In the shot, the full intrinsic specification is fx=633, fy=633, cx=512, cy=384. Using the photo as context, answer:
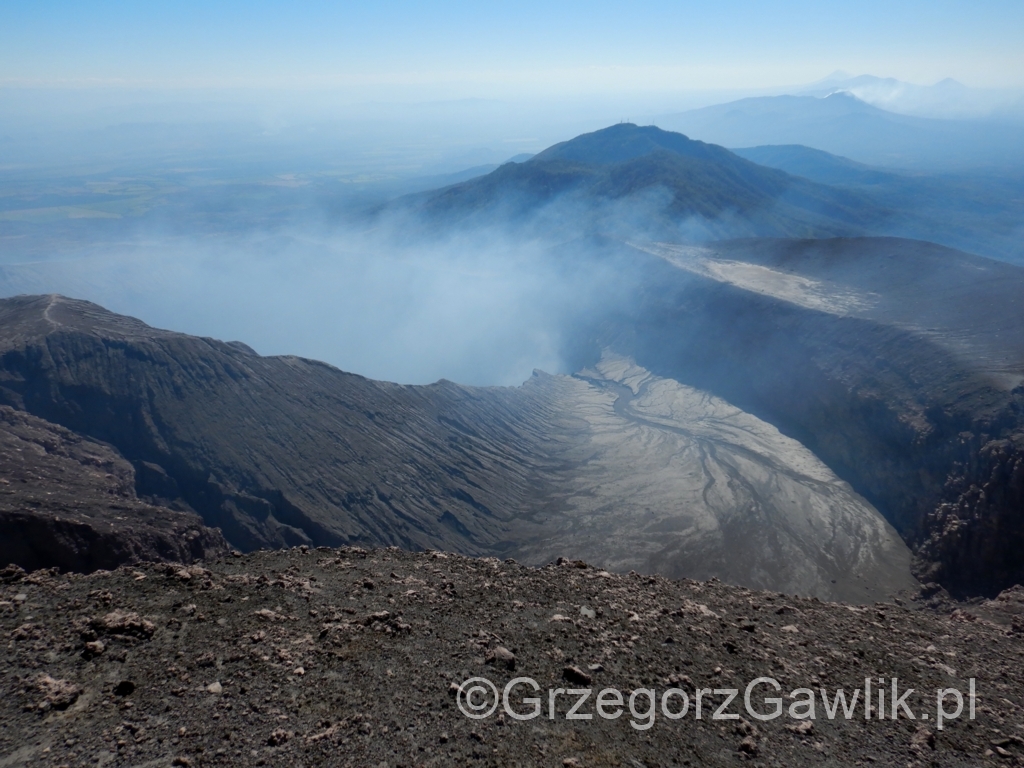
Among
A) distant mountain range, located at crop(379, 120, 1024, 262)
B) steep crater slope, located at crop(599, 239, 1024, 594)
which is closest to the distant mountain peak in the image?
distant mountain range, located at crop(379, 120, 1024, 262)

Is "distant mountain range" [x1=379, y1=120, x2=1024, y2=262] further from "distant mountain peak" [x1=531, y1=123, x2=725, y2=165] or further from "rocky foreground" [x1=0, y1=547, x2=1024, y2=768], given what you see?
"rocky foreground" [x1=0, y1=547, x2=1024, y2=768]

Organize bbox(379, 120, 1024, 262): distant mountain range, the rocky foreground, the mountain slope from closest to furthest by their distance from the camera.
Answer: the rocky foreground, bbox(379, 120, 1024, 262): distant mountain range, the mountain slope

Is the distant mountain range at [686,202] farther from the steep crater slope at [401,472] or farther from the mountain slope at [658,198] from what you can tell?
the steep crater slope at [401,472]

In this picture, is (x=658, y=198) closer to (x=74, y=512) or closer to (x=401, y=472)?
(x=401, y=472)

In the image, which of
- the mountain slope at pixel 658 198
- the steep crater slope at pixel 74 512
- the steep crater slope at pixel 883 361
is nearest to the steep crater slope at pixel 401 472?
the steep crater slope at pixel 74 512

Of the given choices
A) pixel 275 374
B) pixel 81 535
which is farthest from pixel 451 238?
pixel 81 535

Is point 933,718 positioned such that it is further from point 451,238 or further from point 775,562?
point 451,238
